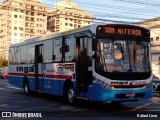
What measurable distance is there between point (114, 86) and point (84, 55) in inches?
77.4

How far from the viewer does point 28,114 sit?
42.4ft

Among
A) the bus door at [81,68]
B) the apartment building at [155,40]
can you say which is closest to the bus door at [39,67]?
the bus door at [81,68]

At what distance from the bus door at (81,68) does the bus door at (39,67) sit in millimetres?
4484

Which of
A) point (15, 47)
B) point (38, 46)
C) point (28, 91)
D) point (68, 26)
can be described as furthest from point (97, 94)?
point (68, 26)

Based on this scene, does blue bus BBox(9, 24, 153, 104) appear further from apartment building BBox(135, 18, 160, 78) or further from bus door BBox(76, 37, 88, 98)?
apartment building BBox(135, 18, 160, 78)

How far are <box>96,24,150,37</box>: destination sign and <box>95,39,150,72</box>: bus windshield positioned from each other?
0.31 meters

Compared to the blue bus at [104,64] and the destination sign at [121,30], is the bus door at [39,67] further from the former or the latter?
the destination sign at [121,30]

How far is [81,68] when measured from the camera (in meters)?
15.4

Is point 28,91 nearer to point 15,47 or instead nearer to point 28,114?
point 15,47

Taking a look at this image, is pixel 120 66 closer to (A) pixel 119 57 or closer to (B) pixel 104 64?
(A) pixel 119 57

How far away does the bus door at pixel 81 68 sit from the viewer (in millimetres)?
15055

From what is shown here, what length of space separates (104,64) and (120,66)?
2.03ft

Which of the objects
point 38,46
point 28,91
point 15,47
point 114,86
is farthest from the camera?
point 15,47

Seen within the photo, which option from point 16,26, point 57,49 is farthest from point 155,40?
point 16,26
